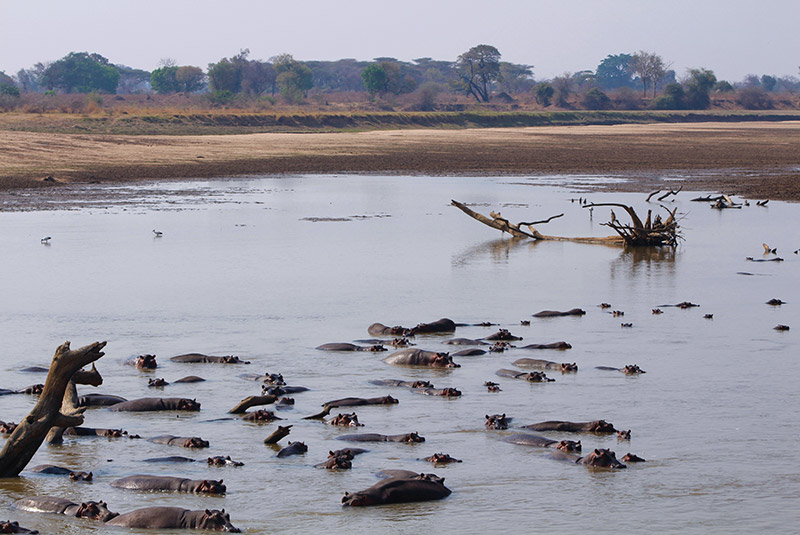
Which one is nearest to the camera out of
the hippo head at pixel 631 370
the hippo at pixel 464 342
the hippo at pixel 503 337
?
the hippo head at pixel 631 370

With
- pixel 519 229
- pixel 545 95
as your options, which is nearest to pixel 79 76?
pixel 545 95

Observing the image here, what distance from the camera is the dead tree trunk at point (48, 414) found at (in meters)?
8.92

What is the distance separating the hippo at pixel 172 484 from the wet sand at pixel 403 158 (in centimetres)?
2791

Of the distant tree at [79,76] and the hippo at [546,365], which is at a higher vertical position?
the distant tree at [79,76]

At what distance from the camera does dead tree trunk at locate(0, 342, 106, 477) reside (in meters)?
8.92

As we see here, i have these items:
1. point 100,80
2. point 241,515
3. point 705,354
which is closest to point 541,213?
point 705,354

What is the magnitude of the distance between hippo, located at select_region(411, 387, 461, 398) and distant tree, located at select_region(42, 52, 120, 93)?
12339 cm

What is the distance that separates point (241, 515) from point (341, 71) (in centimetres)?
18360

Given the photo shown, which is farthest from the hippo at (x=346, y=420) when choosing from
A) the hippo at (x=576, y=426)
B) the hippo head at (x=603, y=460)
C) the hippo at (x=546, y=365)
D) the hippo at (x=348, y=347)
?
the hippo at (x=348, y=347)

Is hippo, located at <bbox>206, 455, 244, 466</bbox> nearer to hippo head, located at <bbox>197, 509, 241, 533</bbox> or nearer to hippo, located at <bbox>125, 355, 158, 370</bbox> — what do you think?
hippo head, located at <bbox>197, 509, 241, 533</bbox>

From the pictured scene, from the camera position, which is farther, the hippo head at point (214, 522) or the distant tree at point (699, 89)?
the distant tree at point (699, 89)

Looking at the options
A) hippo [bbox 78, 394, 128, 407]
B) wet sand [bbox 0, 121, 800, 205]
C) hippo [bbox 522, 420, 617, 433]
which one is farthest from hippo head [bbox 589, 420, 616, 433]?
wet sand [bbox 0, 121, 800, 205]

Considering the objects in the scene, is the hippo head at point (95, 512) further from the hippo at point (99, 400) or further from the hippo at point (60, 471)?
the hippo at point (99, 400)

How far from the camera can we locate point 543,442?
10.2 metres
